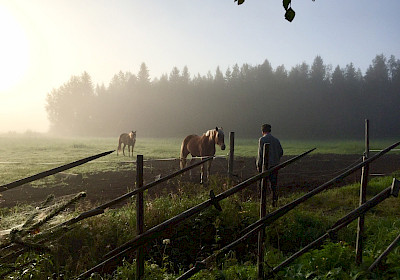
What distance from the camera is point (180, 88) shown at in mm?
85688

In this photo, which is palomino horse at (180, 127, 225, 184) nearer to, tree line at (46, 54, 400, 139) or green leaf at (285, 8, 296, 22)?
green leaf at (285, 8, 296, 22)

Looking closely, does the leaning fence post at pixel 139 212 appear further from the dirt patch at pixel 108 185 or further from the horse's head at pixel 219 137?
the horse's head at pixel 219 137

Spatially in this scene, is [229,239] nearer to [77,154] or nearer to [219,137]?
[219,137]

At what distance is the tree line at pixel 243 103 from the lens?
253 feet

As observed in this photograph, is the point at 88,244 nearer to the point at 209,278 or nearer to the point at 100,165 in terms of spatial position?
the point at 209,278

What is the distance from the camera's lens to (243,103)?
263 ft

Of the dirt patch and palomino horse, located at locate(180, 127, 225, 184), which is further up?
palomino horse, located at locate(180, 127, 225, 184)

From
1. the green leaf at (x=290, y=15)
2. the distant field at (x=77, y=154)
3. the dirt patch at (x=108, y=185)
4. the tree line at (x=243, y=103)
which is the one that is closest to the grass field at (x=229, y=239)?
the green leaf at (x=290, y=15)

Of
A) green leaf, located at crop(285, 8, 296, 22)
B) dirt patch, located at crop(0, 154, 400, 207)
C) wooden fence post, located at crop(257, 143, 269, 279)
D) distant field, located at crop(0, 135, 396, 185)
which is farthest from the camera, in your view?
distant field, located at crop(0, 135, 396, 185)

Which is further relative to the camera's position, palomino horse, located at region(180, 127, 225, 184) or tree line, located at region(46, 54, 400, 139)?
tree line, located at region(46, 54, 400, 139)

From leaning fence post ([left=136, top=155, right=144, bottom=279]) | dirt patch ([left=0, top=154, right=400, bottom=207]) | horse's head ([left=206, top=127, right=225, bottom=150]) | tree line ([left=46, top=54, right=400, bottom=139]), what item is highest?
tree line ([left=46, top=54, right=400, bottom=139])

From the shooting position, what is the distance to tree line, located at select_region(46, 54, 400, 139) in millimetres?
77125

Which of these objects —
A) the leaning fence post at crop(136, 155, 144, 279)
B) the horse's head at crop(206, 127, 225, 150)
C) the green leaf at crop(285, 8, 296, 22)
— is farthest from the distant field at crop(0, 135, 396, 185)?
the green leaf at crop(285, 8, 296, 22)

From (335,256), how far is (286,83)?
273 ft
